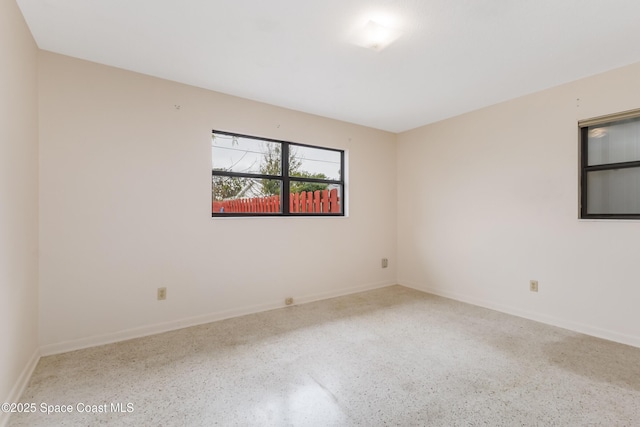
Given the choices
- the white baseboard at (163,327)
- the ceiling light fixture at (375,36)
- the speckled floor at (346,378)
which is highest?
the ceiling light fixture at (375,36)

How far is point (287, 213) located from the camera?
3.54 m

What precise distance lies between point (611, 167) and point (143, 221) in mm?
4216

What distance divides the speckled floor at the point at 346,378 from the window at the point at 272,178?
1.28m

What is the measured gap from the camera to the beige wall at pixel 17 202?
5.20 feet

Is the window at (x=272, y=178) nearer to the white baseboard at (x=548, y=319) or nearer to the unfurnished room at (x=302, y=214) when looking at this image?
the unfurnished room at (x=302, y=214)

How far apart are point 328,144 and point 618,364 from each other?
131 inches

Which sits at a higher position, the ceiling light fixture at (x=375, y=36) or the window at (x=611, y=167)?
the ceiling light fixture at (x=375, y=36)

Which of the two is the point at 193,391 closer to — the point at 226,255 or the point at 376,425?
the point at 376,425

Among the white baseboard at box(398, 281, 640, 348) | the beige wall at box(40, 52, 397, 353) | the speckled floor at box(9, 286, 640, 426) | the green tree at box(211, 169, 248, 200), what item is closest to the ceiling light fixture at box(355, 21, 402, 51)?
the beige wall at box(40, 52, 397, 353)

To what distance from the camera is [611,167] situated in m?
2.64

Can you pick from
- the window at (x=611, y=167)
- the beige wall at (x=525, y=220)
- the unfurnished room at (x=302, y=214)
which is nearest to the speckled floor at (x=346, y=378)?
the unfurnished room at (x=302, y=214)

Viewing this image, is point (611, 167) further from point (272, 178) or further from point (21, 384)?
point (21, 384)

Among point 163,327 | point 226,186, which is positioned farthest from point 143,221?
point 163,327

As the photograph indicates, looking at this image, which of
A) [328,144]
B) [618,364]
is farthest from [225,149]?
[618,364]
